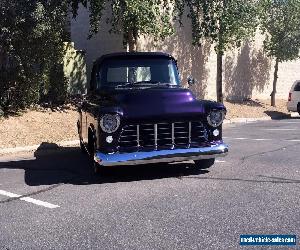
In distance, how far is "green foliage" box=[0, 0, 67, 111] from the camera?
12078mm

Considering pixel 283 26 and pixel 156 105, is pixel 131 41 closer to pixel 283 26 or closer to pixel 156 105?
pixel 283 26

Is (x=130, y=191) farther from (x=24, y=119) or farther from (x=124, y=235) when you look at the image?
(x=24, y=119)

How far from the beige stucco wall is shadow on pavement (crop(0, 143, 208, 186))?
9.93 metres

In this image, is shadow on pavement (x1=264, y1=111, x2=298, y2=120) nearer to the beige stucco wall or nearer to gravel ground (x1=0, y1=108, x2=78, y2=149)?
the beige stucco wall

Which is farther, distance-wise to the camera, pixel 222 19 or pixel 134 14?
pixel 222 19

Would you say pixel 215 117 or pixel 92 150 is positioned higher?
pixel 215 117

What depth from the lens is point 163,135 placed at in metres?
7.11

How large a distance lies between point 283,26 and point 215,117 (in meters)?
16.8

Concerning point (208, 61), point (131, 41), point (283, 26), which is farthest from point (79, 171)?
point (283, 26)

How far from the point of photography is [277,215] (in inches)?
206

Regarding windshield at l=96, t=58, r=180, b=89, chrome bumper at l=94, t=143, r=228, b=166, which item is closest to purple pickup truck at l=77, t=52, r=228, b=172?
chrome bumper at l=94, t=143, r=228, b=166

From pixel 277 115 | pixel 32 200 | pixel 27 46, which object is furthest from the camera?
pixel 277 115

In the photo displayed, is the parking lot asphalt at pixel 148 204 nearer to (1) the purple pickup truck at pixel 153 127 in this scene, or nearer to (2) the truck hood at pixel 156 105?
(1) the purple pickup truck at pixel 153 127

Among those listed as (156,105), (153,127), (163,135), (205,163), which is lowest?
(205,163)
